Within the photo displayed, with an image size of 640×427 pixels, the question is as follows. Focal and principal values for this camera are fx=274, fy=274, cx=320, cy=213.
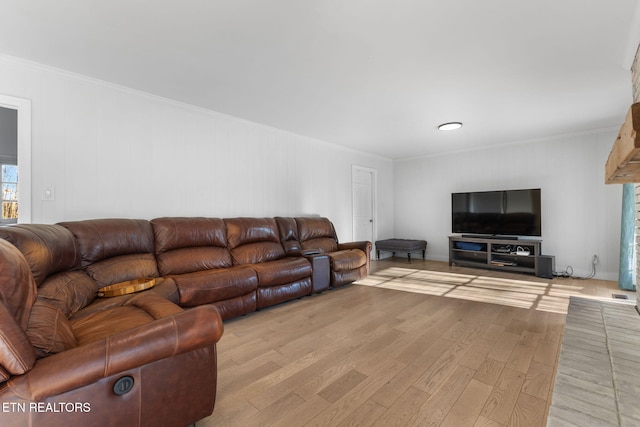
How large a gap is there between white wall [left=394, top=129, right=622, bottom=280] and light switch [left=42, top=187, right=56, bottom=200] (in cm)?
629

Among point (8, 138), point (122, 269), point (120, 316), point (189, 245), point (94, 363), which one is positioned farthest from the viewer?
point (8, 138)

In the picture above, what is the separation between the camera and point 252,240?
3.64m

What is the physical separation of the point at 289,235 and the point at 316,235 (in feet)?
1.76

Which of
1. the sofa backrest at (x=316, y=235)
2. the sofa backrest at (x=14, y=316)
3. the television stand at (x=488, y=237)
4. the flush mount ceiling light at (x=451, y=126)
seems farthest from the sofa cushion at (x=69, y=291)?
the television stand at (x=488, y=237)

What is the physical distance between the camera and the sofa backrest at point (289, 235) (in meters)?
4.01

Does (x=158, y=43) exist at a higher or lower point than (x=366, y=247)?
higher

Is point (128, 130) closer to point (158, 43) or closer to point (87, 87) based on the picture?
point (87, 87)

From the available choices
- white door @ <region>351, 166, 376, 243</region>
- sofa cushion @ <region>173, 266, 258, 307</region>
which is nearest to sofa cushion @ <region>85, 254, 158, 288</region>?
sofa cushion @ <region>173, 266, 258, 307</region>

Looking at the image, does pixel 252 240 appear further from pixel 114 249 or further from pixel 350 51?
pixel 350 51

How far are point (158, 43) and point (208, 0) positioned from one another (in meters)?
0.74

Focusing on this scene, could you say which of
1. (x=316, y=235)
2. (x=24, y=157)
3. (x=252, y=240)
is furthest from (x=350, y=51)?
(x=24, y=157)

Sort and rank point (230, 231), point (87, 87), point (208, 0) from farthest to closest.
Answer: point (230, 231) < point (87, 87) < point (208, 0)

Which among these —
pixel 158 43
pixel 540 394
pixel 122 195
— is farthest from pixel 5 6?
pixel 540 394

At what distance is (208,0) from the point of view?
1748 mm
